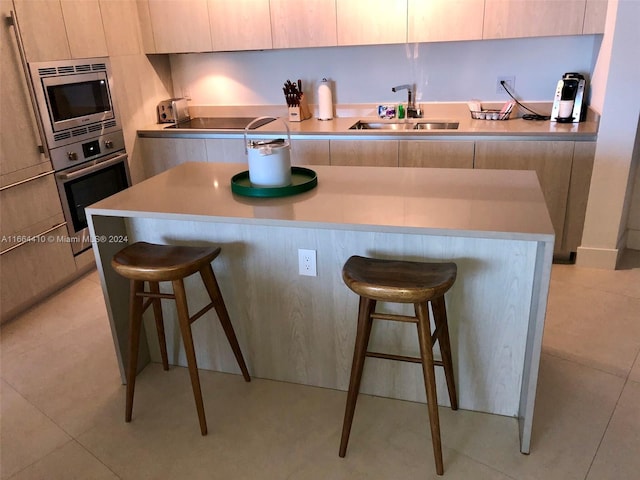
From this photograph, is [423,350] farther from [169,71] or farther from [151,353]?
[169,71]

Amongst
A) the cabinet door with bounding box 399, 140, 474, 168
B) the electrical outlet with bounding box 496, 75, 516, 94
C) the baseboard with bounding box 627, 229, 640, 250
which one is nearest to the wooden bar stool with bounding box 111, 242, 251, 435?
the cabinet door with bounding box 399, 140, 474, 168

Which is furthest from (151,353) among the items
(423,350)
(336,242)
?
(423,350)

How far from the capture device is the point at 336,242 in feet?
6.60

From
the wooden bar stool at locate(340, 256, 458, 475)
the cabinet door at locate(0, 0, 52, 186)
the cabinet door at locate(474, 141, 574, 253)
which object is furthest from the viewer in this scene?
the cabinet door at locate(474, 141, 574, 253)

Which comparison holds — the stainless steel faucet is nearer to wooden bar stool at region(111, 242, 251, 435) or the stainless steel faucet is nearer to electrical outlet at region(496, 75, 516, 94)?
electrical outlet at region(496, 75, 516, 94)

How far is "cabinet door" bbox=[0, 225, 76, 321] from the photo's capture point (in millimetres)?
2895

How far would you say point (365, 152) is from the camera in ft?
11.4

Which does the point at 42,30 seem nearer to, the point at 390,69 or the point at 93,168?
the point at 93,168

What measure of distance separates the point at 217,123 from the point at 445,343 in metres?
2.98

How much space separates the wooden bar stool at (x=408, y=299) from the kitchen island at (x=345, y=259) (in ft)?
0.40

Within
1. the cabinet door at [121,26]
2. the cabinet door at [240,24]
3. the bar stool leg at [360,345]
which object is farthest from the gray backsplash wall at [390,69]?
the bar stool leg at [360,345]

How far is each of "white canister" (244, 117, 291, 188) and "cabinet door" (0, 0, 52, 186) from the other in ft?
5.18

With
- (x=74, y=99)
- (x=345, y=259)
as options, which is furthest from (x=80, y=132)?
(x=345, y=259)

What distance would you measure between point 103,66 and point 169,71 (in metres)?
0.91
